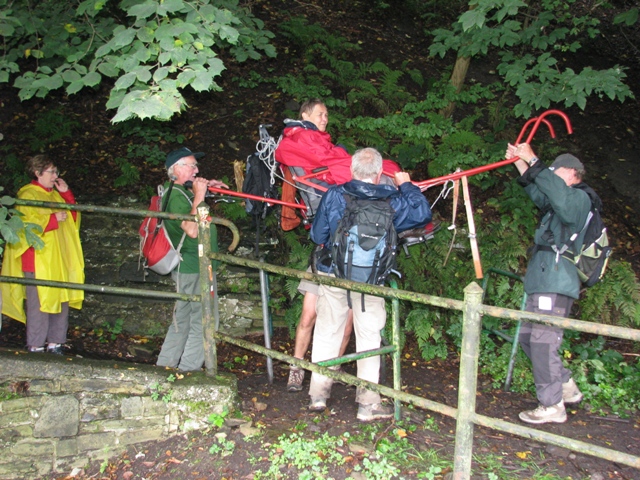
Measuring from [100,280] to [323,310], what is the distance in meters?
3.61

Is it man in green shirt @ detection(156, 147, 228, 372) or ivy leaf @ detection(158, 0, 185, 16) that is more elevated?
ivy leaf @ detection(158, 0, 185, 16)

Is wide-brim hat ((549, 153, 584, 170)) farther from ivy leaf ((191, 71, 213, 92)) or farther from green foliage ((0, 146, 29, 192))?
green foliage ((0, 146, 29, 192))

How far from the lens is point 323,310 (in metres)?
4.80

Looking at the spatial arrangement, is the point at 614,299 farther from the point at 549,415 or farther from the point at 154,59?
the point at 154,59

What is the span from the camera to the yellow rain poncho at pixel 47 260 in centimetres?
550

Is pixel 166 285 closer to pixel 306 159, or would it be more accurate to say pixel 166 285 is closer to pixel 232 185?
Answer: pixel 232 185

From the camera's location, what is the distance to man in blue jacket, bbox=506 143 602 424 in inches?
181

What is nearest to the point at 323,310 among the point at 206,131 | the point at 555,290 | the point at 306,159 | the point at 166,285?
the point at 306,159

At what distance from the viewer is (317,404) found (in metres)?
4.74

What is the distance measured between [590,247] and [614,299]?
7.41ft

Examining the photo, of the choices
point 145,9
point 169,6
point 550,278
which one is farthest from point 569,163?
point 145,9

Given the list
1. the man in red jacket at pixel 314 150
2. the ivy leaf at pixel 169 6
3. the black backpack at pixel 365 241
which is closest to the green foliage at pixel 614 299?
the man in red jacket at pixel 314 150

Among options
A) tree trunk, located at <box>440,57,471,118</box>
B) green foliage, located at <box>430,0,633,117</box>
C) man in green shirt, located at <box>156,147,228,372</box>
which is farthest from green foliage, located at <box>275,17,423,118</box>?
man in green shirt, located at <box>156,147,228,372</box>

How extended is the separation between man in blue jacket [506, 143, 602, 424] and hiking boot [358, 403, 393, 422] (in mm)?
1165
